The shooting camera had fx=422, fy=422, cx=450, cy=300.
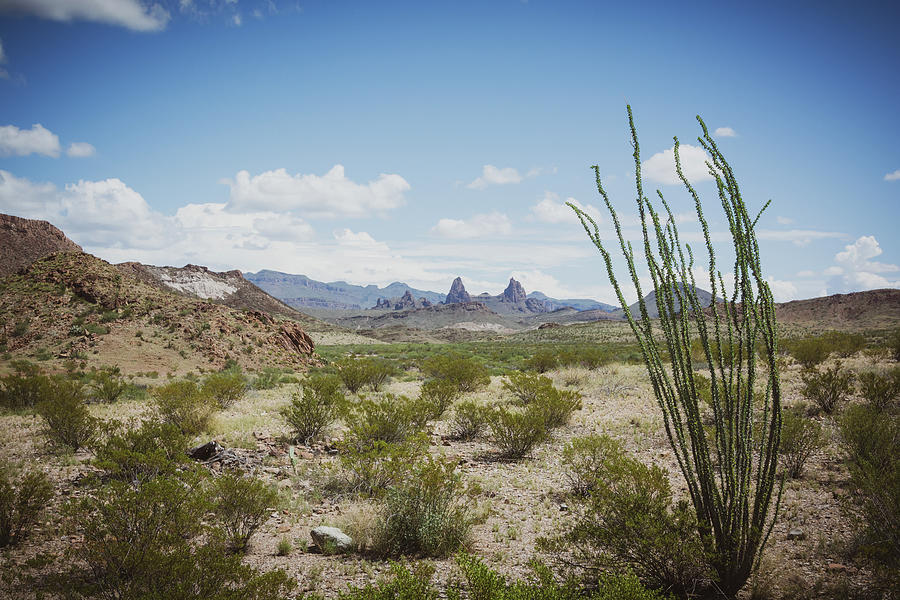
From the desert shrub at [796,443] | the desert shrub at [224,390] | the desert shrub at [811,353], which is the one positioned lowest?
the desert shrub at [224,390]

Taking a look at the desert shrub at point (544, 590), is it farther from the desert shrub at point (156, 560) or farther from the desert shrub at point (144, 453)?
the desert shrub at point (144, 453)

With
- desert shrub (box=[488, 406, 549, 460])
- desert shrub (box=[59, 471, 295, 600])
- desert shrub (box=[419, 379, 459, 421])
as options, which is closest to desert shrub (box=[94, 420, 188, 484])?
desert shrub (box=[59, 471, 295, 600])

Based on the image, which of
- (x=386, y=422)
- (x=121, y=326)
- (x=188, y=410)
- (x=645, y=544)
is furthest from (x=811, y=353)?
(x=121, y=326)

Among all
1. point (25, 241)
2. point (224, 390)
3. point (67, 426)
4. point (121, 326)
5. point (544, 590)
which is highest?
point (25, 241)

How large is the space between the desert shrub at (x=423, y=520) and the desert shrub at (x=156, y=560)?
58.6 inches

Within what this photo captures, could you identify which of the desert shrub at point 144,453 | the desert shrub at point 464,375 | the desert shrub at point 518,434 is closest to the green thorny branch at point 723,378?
the desert shrub at point 518,434

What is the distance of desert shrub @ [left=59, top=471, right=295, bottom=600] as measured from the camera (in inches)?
131

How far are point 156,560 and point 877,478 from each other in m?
7.65

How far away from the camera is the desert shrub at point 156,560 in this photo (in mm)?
3336

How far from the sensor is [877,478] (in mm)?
4992

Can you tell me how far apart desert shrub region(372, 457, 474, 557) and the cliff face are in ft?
270

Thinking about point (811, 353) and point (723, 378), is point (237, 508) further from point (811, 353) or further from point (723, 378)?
point (811, 353)

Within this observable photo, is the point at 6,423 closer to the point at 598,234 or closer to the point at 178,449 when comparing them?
the point at 178,449

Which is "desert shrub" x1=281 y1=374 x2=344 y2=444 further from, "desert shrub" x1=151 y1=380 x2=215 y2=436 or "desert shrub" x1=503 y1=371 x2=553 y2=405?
"desert shrub" x1=503 y1=371 x2=553 y2=405
